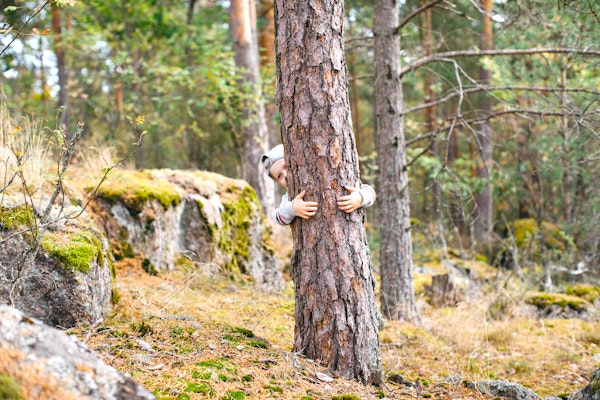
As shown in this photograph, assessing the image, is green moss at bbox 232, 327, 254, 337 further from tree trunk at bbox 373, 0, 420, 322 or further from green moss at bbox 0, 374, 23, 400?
tree trunk at bbox 373, 0, 420, 322

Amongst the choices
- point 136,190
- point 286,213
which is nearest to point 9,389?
point 286,213

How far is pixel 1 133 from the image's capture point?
4332 millimetres

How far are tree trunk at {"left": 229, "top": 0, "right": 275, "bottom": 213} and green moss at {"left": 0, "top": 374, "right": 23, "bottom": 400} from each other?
7668mm

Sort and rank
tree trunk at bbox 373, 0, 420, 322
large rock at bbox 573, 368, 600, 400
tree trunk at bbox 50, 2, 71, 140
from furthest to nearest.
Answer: tree trunk at bbox 50, 2, 71, 140 < tree trunk at bbox 373, 0, 420, 322 < large rock at bbox 573, 368, 600, 400

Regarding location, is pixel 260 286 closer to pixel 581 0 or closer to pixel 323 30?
pixel 323 30

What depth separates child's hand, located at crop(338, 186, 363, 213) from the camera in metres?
3.33

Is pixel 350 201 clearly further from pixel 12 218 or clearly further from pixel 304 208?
pixel 12 218

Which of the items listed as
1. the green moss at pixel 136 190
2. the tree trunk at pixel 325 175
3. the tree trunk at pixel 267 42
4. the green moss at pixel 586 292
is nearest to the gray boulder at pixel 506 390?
the tree trunk at pixel 325 175

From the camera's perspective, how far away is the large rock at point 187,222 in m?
5.79

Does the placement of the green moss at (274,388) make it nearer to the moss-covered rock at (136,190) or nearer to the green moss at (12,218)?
the green moss at (12,218)

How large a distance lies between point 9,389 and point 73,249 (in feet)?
6.89

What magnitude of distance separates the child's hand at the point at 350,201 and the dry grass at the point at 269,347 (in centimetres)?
106

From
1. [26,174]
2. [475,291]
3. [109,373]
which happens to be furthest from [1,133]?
[475,291]

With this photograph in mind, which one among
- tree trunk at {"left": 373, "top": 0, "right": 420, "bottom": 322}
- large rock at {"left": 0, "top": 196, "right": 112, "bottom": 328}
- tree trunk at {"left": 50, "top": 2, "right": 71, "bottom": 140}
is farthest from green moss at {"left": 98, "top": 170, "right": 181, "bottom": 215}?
tree trunk at {"left": 50, "top": 2, "right": 71, "bottom": 140}
